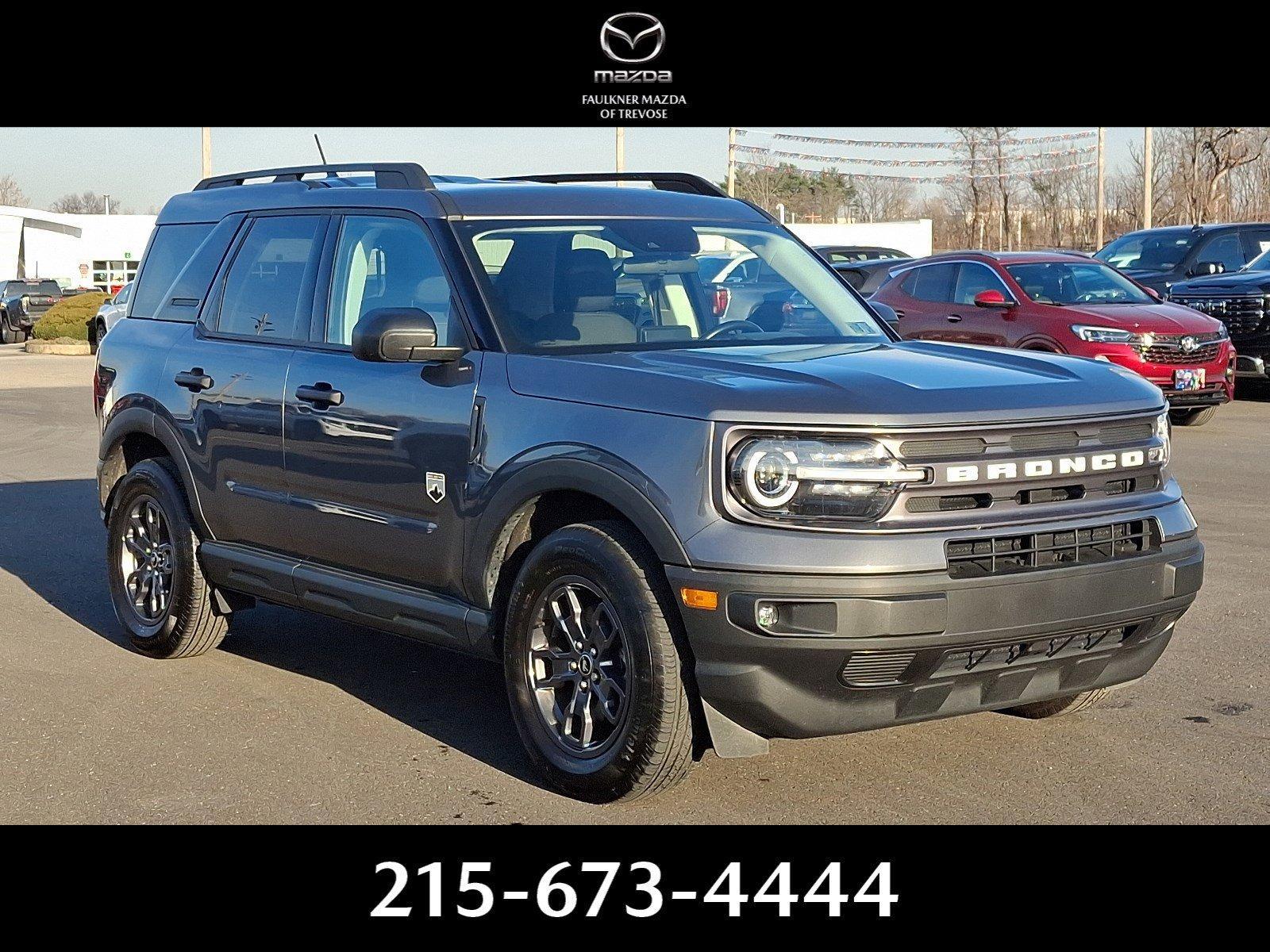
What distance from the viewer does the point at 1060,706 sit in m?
5.66

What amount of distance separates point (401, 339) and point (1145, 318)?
11.2 m

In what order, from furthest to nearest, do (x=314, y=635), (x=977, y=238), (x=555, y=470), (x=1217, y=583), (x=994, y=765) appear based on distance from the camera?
(x=977, y=238) → (x=1217, y=583) → (x=314, y=635) → (x=994, y=765) → (x=555, y=470)

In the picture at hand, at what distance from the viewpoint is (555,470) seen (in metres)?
4.87

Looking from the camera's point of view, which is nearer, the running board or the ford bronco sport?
the ford bronco sport

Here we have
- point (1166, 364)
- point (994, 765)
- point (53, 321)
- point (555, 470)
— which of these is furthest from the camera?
point (53, 321)

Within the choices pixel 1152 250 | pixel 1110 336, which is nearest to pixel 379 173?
pixel 1110 336

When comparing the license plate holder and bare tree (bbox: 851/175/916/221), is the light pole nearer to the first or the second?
the license plate holder

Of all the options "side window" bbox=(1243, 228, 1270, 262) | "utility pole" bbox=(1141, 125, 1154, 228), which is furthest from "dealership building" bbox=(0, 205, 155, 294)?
"side window" bbox=(1243, 228, 1270, 262)

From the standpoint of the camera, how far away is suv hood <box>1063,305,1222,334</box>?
14.8m

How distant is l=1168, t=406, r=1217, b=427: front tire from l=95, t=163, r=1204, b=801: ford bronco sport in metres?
10.1
